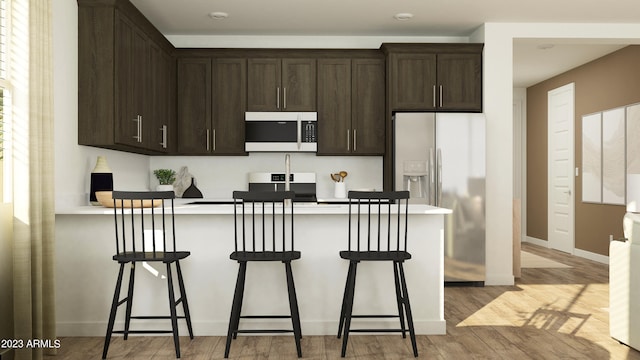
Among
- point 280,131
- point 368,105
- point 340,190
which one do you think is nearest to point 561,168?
point 368,105

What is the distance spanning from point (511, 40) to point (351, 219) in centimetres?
306

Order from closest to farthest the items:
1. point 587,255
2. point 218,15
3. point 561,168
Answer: point 218,15 < point 587,255 < point 561,168

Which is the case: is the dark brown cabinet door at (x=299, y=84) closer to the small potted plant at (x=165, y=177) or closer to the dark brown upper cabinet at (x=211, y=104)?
the dark brown upper cabinet at (x=211, y=104)

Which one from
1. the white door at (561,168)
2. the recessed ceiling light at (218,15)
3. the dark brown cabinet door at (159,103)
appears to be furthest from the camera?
the white door at (561,168)

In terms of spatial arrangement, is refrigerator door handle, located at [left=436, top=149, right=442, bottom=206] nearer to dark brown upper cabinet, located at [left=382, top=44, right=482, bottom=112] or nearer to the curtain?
dark brown upper cabinet, located at [left=382, top=44, right=482, bottom=112]

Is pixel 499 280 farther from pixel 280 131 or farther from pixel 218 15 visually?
pixel 218 15

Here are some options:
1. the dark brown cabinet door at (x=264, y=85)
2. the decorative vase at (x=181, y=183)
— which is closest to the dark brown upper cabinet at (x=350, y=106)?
the dark brown cabinet door at (x=264, y=85)

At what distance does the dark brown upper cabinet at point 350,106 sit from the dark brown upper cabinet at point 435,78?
0.21 metres

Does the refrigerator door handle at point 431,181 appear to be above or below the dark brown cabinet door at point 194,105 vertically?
below

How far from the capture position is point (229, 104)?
5.69m

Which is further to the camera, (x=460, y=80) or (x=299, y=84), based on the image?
(x=299, y=84)

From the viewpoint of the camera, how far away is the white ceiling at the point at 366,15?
4883 mm

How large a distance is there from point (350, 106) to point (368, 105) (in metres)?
0.19

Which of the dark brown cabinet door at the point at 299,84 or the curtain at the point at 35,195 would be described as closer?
the curtain at the point at 35,195
